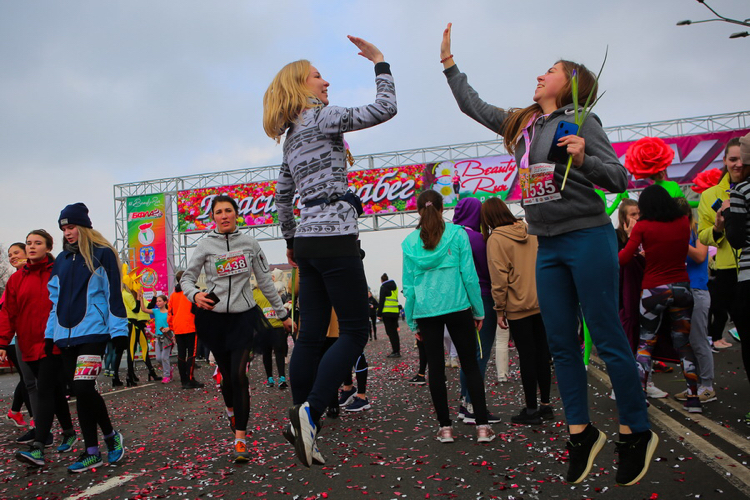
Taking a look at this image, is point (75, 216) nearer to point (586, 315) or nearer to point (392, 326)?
point (586, 315)

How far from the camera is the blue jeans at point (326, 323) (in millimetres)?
3152

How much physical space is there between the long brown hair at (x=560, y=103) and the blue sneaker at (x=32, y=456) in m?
4.21

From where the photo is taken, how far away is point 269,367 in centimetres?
888

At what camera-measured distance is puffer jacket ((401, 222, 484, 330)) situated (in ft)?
15.6

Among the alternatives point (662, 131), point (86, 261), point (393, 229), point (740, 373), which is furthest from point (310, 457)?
point (662, 131)

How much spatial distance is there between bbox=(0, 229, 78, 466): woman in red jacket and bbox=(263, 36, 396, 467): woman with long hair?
3044mm

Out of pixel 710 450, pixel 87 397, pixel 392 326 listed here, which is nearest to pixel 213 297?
pixel 87 397

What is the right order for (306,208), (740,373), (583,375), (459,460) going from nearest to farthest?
1. (583,375)
2. (306,208)
3. (459,460)
4. (740,373)

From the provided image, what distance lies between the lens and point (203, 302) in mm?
4559

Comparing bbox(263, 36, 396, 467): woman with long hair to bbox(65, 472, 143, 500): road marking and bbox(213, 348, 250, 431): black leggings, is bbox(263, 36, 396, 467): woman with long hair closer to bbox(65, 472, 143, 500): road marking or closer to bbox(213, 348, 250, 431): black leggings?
bbox(213, 348, 250, 431): black leggings

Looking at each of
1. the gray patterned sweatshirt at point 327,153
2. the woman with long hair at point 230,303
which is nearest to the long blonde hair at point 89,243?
the woman with long hair at point 230,303

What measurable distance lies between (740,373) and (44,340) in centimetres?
735

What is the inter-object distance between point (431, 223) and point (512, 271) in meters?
1.10

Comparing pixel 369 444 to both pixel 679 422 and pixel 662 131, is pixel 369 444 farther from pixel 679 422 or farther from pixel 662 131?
pixel 662 131
